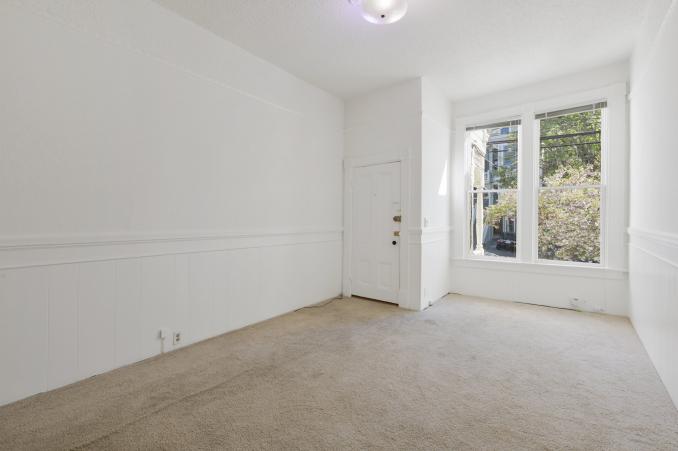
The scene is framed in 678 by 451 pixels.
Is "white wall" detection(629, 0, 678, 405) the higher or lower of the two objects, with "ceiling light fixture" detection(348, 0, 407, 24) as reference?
lower

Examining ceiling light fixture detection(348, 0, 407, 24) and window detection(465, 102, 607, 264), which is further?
window detection(465, 102, 607, 264)

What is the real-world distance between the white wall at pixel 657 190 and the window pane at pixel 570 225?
0.60 metres

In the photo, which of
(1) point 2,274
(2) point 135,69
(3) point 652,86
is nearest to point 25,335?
(1) point 2,274

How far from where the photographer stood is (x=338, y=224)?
4.69 m

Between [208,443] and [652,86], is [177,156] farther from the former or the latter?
[652,86]

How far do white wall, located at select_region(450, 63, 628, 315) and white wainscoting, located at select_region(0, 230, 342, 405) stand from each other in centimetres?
282

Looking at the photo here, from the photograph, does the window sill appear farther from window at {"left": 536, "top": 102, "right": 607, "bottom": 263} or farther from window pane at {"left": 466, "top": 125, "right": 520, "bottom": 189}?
window pane at {"left": 466, "top": 125, "right": 520, "bottom": 189}

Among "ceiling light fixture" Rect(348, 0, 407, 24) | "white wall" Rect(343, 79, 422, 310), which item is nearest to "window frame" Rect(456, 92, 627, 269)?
"white wall" Rect(343, 79, 422, 310)

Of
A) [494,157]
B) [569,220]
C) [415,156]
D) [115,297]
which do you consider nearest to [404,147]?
[415,156]

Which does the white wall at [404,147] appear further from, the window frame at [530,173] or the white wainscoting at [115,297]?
the white wainscoting at [115,297]

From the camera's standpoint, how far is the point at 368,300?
452cm

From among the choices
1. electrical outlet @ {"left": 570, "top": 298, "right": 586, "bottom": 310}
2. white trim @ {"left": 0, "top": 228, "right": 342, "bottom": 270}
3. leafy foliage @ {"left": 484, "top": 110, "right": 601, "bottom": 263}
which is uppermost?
leafy foliage @ {"left": 484, "top": 110, "right": 601, "bottom": 263}

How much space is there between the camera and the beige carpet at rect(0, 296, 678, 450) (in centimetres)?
172

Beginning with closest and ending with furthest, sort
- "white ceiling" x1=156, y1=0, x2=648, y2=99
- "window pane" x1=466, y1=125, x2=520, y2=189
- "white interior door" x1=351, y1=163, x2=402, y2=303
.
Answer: "white ceiling" x1=156, y1=0, x2=648, y2=99
"white interior door" x1=351, y1=163, x2=402, y2=303
"window pane" x1=466, y1=125, x2=520, y2=189
